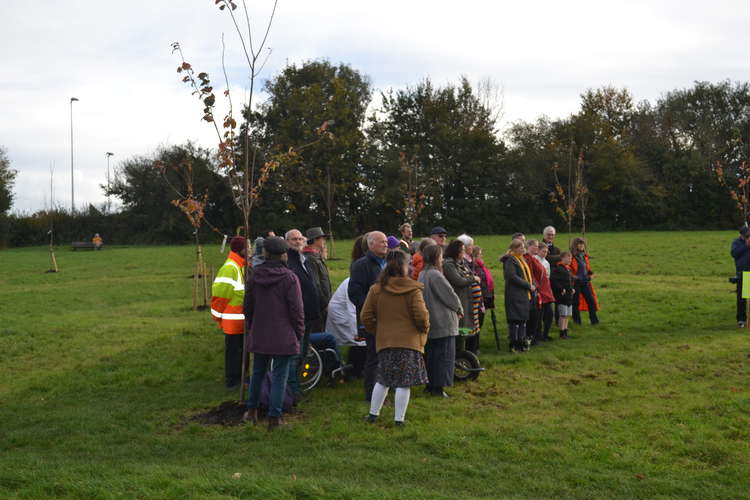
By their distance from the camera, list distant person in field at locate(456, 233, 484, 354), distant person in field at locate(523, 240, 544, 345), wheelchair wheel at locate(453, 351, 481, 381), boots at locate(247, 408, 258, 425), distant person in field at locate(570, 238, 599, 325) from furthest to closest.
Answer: distant person in field at locate(570, 238, 599, 325), distant person in field at locate(523, 240, 544, 345), distant person in field at locate(456, 233, 484, 354), wheelchair wheel at locate(453, 351, 481, 381), boots at locate(247, 408, 258, 425)

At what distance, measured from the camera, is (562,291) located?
12.6m

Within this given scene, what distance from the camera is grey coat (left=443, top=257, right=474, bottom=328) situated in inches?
A: 366

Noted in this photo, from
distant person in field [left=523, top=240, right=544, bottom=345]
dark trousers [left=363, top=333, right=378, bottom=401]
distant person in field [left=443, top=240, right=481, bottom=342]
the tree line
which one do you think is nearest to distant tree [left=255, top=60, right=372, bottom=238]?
the tree line

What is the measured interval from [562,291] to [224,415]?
712 centimetres

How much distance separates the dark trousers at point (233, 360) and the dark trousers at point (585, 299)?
7345 mm

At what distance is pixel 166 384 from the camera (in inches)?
371

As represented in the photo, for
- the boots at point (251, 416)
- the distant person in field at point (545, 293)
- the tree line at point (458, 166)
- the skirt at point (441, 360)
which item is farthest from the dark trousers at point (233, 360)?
the tree line at point (458, 166)

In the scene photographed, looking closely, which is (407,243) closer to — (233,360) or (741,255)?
(233,360)

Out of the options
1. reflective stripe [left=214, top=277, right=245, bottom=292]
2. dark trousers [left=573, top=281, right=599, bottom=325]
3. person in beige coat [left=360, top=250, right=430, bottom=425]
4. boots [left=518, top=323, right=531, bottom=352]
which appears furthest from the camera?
dark trousers [left=573, top=281, right=599, bottom=325]

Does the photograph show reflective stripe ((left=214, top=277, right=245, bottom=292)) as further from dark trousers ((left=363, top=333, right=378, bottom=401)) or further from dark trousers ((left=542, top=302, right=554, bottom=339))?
dark trousers ((left=542, top=302, right=554, bottom=339))

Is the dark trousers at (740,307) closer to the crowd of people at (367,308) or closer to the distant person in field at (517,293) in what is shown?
the crowd of people at (367,308)

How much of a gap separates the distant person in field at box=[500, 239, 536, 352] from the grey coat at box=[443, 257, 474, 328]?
4.54 ft

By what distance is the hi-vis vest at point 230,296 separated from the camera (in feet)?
27.7

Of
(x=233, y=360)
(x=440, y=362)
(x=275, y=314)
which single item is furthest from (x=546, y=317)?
(x=275, y=314)
